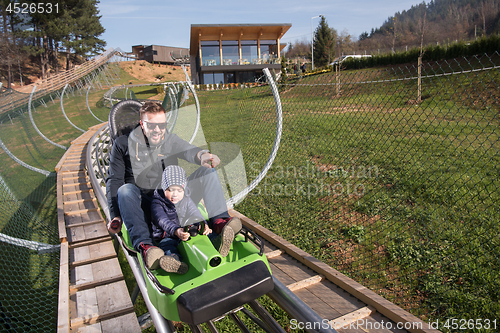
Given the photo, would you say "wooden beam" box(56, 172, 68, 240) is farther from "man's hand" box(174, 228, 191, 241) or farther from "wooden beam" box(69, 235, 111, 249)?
"man's hand" box(174, 228, 191, 241)

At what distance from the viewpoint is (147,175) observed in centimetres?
274

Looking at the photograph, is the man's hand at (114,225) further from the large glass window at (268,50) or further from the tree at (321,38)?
the tree at (321,38)

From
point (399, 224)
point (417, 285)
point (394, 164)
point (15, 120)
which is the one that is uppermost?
point (15, 120)

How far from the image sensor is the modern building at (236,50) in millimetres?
28719

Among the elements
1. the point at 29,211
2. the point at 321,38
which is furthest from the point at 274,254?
the point at 321,38

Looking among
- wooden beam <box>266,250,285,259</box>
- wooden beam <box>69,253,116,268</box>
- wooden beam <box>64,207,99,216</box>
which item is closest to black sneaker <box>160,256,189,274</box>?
wooden beam <box>266,250,285,259</box>

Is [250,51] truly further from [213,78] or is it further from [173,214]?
[173,214]

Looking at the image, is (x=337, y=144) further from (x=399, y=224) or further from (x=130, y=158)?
(x=130, y=158)

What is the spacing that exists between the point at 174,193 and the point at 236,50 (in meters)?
30.1

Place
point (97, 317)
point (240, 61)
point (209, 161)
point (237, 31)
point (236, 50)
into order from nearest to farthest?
point (97, 317) < point (209, 161) < point (237, 31) < point (240, 61) < point (236, 50)

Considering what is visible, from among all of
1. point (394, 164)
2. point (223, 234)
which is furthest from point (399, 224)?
point (223, 234)

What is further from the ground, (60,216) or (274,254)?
(60,216)

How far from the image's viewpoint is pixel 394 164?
4855mm

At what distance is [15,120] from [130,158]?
6.91 metres
